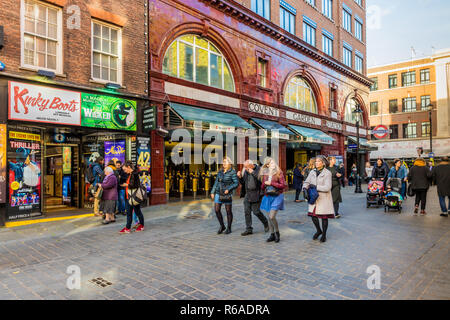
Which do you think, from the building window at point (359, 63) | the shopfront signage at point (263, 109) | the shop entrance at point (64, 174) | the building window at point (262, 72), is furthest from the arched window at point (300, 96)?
the shop entrance at point (64, 174)

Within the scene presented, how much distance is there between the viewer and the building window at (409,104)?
134ft

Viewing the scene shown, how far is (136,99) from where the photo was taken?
11828 mm

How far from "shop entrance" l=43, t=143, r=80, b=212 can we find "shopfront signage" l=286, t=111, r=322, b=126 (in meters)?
13.4

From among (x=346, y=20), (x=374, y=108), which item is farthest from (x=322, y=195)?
(x=374, y=108)

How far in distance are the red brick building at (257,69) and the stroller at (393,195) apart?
23.8 feet

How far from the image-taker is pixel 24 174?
9.03 metres

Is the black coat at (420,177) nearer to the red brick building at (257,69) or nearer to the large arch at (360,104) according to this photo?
the red brick building at (257,69)

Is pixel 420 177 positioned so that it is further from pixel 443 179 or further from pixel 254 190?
pixel 254 190

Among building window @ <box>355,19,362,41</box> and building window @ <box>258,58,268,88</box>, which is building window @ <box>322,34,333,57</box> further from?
building window @ <box>258,58,268,88</box>

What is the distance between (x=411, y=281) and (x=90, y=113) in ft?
32.9

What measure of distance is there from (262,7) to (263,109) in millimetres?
6432

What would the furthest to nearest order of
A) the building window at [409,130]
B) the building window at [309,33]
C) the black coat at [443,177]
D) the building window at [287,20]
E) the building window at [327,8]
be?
the building window at [409,130], the building window at [327,8], the building window at [309,33], the building window at [287,20], the black coat at [443,177]

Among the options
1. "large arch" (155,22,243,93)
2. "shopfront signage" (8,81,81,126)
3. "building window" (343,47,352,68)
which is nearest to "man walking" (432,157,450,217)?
"large arch" (155,22,243,93)
